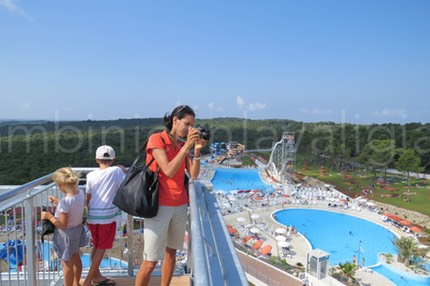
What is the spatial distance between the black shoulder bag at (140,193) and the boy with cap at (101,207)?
0.51m

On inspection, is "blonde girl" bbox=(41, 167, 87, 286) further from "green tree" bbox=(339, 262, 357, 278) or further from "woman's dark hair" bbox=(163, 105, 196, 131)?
"green tree" bbox=(339, 262, 357, 278)

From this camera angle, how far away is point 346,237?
1536 cm

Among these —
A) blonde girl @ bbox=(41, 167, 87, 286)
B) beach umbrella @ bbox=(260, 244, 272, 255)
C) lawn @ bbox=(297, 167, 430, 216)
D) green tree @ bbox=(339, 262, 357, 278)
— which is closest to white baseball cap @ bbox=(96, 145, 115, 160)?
blonde girl @ bbox=(41, 167, 87, 286)

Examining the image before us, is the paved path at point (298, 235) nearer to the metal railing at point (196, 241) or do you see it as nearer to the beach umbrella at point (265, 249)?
the beach umbrella at point (265, 249)

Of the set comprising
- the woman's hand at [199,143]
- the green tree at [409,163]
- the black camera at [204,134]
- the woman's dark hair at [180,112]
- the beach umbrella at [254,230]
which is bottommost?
the beach umbrella at [254,230]

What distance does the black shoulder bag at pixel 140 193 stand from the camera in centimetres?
161

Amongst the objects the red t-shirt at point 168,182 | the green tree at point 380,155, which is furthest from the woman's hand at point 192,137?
the green tree at point 380,155

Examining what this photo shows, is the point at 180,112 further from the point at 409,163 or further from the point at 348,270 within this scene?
the point at 409,163

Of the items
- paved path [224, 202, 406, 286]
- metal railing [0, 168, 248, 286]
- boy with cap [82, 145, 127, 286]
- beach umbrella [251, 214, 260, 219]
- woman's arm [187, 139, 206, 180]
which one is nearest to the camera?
metal railing [0, 168, 248, 286]

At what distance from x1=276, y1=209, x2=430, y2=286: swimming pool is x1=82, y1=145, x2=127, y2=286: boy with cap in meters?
12.6

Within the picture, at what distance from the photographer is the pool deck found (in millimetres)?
11077

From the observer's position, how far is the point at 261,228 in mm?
15852

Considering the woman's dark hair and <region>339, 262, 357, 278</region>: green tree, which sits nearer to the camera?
the woman's dark hair

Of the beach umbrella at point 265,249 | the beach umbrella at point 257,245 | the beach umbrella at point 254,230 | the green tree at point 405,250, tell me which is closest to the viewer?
the green tree at point 405,250
